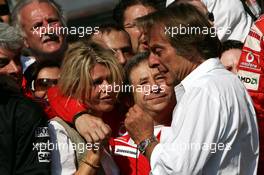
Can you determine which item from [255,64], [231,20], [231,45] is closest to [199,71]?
[255,64]

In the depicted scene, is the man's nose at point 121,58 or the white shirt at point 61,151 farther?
the man's nose at point 121,58

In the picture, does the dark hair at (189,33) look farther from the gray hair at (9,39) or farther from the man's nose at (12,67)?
the man's nose at (12,67)

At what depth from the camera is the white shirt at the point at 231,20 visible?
227 inches

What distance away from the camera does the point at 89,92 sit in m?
4.34

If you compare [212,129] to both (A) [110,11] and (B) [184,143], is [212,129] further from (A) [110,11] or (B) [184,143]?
(A) [110,11]

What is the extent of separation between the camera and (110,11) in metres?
8.98

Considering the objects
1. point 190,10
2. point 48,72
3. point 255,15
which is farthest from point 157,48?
point 255,15

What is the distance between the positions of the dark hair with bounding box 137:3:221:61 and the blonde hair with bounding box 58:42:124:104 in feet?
2.34

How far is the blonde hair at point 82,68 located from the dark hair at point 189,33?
0.71 meters

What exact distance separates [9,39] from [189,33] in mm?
1148

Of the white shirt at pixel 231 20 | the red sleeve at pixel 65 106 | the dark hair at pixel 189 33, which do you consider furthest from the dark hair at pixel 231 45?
the dark hair at pixel 189 33

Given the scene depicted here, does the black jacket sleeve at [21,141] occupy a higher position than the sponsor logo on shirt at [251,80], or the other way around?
the sponsor logo on shirt at [251,80]

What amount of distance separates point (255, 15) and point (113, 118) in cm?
193

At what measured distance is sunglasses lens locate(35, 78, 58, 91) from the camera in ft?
16.5
